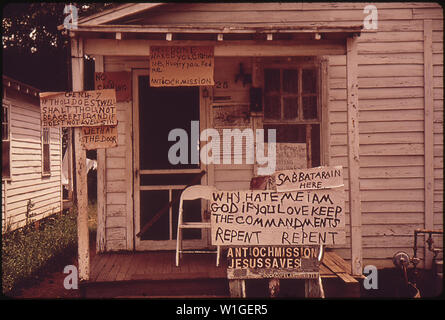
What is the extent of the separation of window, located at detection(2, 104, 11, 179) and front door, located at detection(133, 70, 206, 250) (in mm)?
4871

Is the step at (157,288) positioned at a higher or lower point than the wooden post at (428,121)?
lower

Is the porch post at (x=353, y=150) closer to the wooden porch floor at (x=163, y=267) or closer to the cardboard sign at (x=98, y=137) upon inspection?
the wooden porch floor at (x=163, y=267)

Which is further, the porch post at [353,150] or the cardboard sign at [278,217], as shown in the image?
the porch post at [353,150]

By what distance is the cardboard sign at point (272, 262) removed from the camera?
4277 millimetres

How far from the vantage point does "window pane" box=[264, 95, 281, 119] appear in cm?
605

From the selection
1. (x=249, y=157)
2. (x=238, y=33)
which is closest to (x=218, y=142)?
(x=249, y=157)

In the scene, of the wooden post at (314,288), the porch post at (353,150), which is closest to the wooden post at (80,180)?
the wooden post at (314,288)

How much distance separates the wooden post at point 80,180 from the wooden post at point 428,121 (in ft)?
15.3

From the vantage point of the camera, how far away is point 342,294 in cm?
462

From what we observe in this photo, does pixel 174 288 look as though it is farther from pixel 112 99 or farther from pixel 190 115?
pixel 190 115

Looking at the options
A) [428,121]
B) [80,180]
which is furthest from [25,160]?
[428,121]

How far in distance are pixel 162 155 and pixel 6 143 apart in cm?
528

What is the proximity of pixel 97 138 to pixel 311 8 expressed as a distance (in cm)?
363

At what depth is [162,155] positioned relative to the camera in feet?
19.9
